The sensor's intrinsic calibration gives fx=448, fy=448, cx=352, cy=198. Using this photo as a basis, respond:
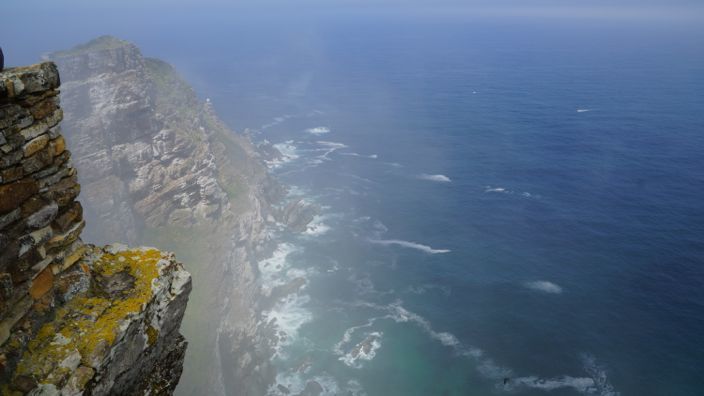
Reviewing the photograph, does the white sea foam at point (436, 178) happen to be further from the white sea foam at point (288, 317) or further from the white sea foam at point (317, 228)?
the white sea foam at point (288, 317)

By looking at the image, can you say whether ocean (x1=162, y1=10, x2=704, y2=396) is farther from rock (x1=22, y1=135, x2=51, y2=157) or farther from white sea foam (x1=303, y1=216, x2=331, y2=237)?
rock (x1=22, y1=135, x2=51, y2=157)

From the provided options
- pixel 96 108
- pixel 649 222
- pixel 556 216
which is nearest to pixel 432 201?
pixel 556 216

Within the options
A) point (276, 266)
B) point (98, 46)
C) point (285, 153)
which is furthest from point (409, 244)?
point (98, 46)

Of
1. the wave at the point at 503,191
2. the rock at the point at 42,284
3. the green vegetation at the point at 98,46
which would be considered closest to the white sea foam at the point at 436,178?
the wave at the point at 503,191

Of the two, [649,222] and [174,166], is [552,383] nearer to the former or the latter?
[649,222]

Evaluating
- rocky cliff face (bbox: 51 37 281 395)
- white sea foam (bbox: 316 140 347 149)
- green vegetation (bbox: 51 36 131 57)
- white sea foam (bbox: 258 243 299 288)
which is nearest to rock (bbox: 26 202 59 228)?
rocky cliff face (bbox: 51 37 281 395)

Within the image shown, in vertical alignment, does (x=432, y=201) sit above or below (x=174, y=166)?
below

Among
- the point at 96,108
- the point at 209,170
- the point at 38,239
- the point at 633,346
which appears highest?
the point at 38,239

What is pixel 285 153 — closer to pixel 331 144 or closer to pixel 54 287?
pixel 331 144
